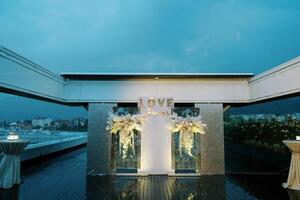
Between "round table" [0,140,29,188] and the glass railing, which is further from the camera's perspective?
the glass railing

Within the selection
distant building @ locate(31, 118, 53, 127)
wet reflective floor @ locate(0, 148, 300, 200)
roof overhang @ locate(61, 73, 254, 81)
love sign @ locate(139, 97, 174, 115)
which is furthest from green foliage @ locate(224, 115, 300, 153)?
distant building @ locate(31, 118, 53, 127)

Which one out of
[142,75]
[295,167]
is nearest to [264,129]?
[295,167]

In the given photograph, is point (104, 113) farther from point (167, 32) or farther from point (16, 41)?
point (16, 41)

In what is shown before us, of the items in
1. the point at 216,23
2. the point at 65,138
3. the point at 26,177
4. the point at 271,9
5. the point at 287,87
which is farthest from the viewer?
the point at 271,9

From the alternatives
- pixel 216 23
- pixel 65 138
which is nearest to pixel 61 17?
pixel 216 23

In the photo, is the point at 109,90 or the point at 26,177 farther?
the point at 109,90

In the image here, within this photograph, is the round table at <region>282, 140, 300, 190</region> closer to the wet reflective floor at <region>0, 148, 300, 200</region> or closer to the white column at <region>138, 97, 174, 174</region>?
the wet reflective floor at <region>0, 148, 300, 200</region>

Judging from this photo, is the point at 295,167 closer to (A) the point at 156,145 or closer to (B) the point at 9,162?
(A) the point at 156,145

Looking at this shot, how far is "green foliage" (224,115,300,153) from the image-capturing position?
8070 millimetres

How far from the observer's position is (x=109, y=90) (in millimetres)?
7461

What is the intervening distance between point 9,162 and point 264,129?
754 cm

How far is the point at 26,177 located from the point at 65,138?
6297 mm

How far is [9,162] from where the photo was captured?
18.6 ft

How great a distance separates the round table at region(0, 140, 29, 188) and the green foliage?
22.1 ft
